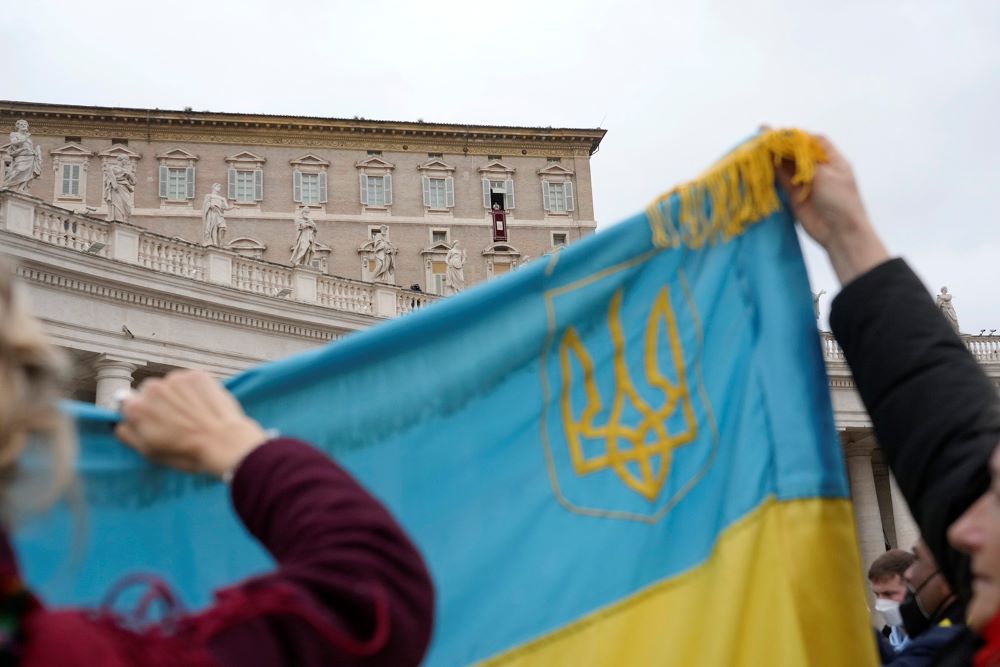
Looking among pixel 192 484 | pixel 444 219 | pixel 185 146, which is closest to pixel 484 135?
pixel 444 219

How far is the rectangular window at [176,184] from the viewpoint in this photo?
47.2m

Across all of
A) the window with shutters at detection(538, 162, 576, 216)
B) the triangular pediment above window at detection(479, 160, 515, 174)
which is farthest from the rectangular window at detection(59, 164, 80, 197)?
the window with shutters at detection(538, 162, 576, 216)

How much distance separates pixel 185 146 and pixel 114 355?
102ft

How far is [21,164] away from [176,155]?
27.6 metres

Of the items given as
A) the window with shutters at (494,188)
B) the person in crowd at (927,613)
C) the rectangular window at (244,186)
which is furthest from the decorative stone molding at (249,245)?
the person in crowd at (927,613)

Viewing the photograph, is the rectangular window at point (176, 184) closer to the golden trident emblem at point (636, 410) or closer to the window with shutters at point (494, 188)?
the window with shutters at point (494, 188)

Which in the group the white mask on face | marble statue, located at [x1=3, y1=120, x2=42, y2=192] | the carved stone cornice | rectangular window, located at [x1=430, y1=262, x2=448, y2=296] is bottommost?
the white mask on face

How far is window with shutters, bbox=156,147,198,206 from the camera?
Answer: 4722 cm

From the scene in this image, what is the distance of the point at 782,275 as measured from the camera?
103 inches

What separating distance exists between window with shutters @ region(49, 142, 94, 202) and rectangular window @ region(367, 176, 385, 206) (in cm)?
1220

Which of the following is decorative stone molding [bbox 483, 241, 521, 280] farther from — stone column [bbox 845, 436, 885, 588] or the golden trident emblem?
the golden trident emblem

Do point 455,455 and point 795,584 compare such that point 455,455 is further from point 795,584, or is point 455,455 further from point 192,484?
point 795,584

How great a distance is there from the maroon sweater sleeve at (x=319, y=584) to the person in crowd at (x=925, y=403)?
822 millimetres

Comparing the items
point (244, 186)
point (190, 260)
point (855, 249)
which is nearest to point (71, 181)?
point (244, 186)
